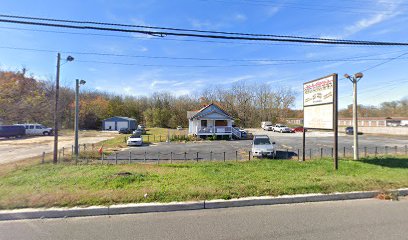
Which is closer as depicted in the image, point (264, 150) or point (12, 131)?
point (264, 150)

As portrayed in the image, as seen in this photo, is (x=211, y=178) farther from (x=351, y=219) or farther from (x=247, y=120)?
(x=247, y=120)

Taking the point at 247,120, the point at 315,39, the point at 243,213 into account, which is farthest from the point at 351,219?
the point at 247,120

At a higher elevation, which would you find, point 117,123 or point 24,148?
point 117,123

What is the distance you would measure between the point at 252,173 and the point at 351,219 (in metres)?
3.60

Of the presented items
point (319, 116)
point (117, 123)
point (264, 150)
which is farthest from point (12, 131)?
point (319, 116)

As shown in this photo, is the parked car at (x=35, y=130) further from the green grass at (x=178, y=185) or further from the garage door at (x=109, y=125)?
the green grass at (x=178, y=185)

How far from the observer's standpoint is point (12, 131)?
31641mm

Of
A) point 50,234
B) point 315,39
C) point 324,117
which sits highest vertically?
point 315,39

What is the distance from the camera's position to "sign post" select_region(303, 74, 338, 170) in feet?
31.5

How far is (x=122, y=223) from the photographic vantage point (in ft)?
13.9

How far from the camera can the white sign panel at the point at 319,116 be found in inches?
393

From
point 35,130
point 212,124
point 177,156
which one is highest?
point 212,124

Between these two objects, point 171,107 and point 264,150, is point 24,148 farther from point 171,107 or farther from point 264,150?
point 171,107

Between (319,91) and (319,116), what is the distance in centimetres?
→ 124
